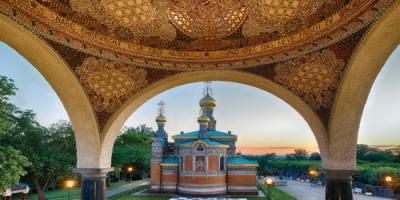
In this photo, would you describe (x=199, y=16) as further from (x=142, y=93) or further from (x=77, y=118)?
(x=77, y=118)

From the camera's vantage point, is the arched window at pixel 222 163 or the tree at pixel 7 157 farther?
the arched window at pixel 222 163

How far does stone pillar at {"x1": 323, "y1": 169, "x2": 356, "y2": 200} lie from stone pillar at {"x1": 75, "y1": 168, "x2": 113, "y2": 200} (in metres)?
3.99

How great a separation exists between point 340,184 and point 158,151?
62.1ft

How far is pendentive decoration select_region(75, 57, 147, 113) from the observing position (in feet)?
17.0

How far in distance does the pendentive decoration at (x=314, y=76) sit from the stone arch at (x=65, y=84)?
3.43m

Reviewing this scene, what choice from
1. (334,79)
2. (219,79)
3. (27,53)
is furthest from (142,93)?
(334,79)

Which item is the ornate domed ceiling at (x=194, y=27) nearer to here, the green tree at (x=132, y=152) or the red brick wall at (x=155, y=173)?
the red brick wall at (x=155, y=173)

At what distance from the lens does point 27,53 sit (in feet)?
15.4

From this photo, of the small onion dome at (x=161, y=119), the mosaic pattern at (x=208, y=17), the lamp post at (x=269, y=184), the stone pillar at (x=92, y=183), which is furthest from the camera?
the small onion dome at (x=161, y=119)

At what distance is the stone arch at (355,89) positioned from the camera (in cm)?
405

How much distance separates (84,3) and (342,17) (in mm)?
3724

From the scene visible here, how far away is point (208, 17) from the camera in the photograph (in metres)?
5.01

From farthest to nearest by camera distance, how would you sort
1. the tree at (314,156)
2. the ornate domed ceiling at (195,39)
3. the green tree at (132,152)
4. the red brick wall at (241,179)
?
the tree at (314,156), the green tree at (132,152), the red brick wall at (241,179), the ornate domed ceiling at (195,39)

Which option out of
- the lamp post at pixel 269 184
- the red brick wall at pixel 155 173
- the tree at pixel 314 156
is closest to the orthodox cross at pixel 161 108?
the red brick wall at pixel 155 173
